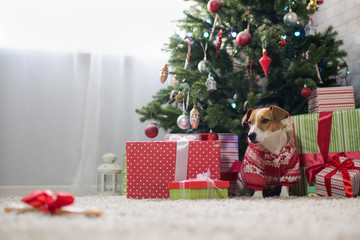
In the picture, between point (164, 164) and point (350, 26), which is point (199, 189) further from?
point (350, 26)

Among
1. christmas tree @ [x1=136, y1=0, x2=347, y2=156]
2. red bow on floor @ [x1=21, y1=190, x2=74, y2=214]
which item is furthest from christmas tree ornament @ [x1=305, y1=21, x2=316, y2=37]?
red bow on floor @ [x1=21, y1=190, x2=74, y2=214]

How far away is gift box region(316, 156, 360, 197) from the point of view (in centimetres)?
141

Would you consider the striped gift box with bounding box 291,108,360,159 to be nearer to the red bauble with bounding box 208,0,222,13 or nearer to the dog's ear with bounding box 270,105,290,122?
the dog's ear with bounding box 270,105,290,122

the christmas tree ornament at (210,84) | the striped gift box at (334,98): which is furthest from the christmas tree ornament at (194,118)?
the striped gift box at (334,98)

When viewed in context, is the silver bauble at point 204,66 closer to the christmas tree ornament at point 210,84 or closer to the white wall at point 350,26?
the christmas tree ornament at point 210,84

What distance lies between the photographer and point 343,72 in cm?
225

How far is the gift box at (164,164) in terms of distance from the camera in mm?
1564

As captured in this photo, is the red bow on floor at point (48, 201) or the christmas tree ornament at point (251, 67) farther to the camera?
the christmas tree ornament at point (251, 67)

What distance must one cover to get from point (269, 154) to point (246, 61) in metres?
0.64

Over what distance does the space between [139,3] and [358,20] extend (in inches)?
55.9

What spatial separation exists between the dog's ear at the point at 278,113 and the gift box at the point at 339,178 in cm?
29

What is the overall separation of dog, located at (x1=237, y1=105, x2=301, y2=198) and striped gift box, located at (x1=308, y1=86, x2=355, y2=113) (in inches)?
11.3

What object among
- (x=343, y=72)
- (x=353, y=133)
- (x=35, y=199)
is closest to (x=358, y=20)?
(x=343, y=72)

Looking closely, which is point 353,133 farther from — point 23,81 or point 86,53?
point 23,81
